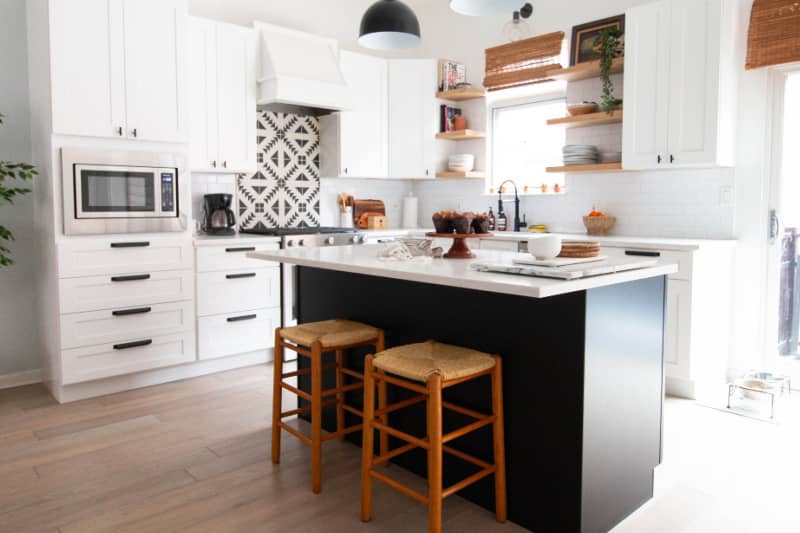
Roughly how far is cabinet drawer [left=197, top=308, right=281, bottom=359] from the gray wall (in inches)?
44.4

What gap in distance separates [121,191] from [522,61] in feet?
10.9

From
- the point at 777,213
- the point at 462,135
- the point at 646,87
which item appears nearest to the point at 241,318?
the point at 462,135

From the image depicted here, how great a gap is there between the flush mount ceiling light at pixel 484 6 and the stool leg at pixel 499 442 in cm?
167

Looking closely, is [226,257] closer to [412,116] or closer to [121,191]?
A: [121,191]

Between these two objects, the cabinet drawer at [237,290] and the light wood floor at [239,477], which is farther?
the cabinet drawer at [237,290]

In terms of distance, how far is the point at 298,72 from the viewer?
4723 mm

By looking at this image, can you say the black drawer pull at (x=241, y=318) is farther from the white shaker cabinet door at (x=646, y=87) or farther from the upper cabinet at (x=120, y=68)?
the white shaker cabinet door at (x=646, y=87)

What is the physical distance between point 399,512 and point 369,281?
3.48ft

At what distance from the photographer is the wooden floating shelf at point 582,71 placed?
14.3 feet

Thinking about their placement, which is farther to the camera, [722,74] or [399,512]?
[722,74]

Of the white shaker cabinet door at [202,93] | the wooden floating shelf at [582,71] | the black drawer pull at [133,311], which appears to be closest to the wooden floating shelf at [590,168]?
the wooden floating shelf at [582,71]

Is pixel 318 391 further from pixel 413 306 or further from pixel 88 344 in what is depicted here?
pixel 88 344

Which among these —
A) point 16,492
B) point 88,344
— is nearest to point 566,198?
point 88,344

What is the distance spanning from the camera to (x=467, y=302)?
2492 mm
